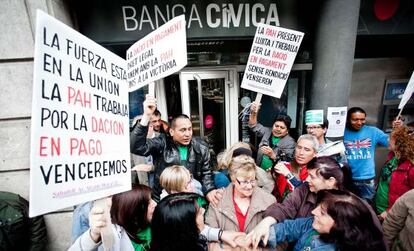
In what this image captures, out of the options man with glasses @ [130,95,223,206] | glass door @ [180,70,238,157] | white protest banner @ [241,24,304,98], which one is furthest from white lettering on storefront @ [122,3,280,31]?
man with glasses @ [130,95,223,206]

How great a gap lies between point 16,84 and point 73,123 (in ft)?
8.81

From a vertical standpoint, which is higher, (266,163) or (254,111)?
(254,111)

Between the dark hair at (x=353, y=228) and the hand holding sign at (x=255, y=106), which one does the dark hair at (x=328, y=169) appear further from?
the hand holding sign at (x=255, y=106)

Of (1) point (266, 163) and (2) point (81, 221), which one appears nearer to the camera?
(2) point (81, 221)

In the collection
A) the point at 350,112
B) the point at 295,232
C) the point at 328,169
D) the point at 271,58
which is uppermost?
the point at 271,58

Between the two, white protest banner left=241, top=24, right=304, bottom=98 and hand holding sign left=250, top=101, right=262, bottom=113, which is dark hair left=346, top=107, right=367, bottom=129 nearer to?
white protest banner left=241, top=24, right=304, bottom=98

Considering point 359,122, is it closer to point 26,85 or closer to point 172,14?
point 172,14

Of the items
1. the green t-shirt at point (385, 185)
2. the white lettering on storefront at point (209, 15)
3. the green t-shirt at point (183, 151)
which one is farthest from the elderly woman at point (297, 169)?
the white lettering on storefront at point (209, 15)

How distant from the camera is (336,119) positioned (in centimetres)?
360

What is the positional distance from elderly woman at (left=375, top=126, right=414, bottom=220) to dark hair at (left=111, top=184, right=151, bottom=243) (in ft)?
9.42

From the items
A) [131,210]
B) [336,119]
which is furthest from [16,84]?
[336,119]

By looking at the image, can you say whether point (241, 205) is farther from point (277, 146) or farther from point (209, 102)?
point (209, 102)

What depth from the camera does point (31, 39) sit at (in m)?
2.99

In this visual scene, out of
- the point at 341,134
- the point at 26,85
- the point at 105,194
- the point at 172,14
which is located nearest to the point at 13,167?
the point at 26,85
